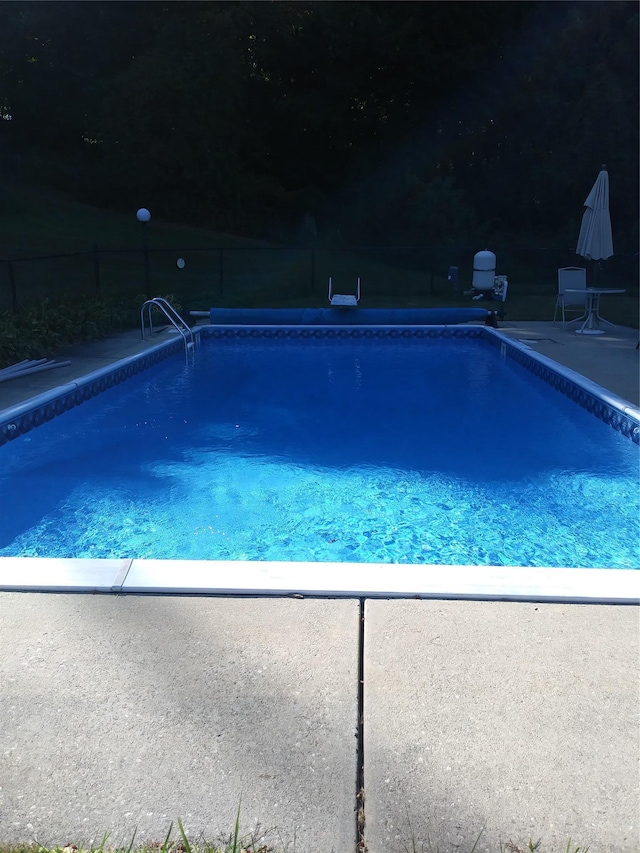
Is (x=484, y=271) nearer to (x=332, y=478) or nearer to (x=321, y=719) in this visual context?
(x=332, y=478)

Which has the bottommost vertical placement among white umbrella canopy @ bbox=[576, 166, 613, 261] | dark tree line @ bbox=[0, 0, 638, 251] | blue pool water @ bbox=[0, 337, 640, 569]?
blue pool water @ bbox=[0, 337, 640, 569]

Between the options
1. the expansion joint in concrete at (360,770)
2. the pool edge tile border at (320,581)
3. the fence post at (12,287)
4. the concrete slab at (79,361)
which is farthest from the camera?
the fence post at (12,287)

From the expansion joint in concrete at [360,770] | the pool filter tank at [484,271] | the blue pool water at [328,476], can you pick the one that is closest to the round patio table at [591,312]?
the blue pool water at [328,476]

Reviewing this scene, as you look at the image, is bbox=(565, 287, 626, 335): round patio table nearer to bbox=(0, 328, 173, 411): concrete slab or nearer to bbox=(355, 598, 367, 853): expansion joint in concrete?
bbox=(0, 328, 173, 411): concrete slab

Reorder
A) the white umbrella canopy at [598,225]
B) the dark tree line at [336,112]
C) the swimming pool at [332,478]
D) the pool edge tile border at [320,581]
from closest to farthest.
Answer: the pool edge tile border at [320,581], the swimming pool at [332,478], the white umbrella canopy at [598,225], the dark tree line at [336,112]

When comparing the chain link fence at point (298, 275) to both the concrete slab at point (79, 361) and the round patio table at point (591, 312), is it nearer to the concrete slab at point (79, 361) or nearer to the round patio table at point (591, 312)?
the round patio table at point (591, 312)

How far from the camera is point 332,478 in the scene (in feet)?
15.9

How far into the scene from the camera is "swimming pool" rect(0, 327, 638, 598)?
370cm

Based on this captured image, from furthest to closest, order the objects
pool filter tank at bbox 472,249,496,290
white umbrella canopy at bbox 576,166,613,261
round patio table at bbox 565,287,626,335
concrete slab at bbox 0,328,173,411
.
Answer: pool filter tank at bbox 472,249,496,290 < white umbrella canopy at bbox 576,166,613,261 < round patio table at bbox 565,287,626,335 < concrete slab at bbox 0,328,173,411

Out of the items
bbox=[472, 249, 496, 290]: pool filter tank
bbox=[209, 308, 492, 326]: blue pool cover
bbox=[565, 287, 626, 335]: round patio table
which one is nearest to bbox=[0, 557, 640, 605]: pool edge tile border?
bbox=[565, 287, 626, 335]: round patio table

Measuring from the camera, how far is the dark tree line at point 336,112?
17875 mm

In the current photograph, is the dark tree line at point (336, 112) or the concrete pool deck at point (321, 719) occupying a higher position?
the dark tree line at point (336, 112)

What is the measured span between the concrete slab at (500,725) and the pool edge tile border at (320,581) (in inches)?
Answer: 2.9

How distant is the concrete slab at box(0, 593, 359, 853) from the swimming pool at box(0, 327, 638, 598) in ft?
0.80
